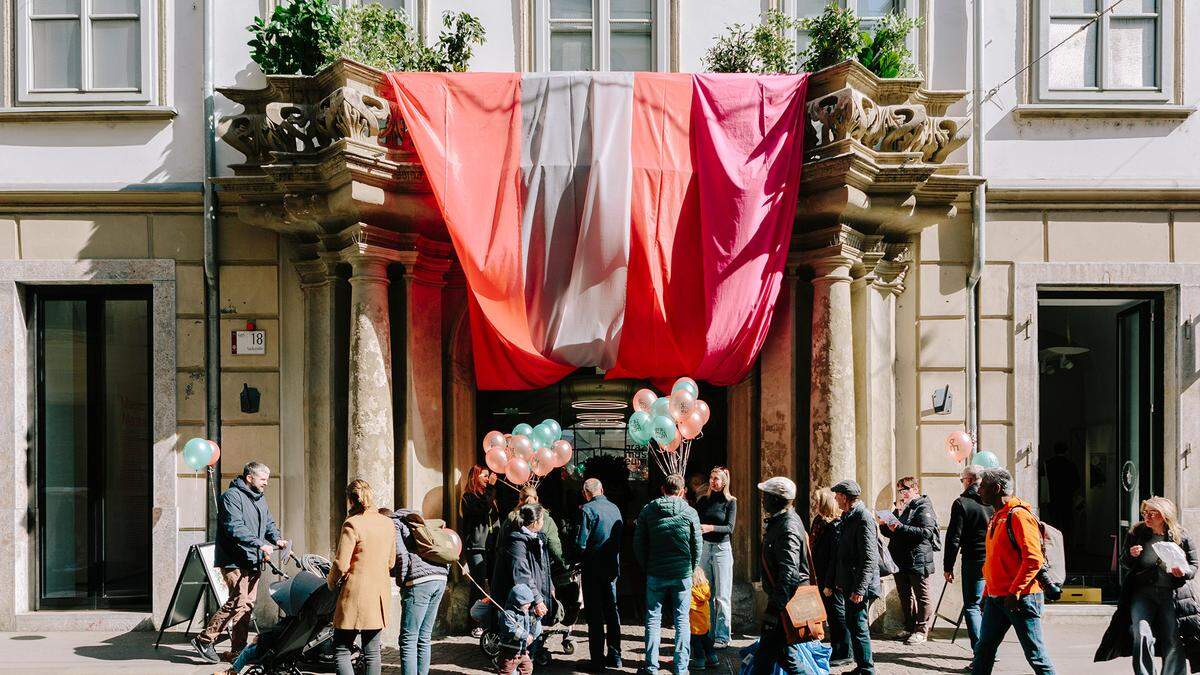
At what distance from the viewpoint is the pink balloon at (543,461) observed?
8891 mm

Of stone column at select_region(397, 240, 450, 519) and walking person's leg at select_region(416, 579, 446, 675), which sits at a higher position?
stone column at select_region(397, 240, 450, 519)

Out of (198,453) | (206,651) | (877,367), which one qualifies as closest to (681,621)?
(877,367)

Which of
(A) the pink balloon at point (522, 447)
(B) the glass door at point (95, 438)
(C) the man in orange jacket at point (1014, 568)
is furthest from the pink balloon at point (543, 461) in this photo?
(B) the glass door at point (95, 438)

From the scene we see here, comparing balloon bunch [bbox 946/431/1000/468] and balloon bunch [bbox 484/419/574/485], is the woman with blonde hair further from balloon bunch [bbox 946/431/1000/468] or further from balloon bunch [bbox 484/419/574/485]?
balloon bunch [bbox 946/431/1000/468]

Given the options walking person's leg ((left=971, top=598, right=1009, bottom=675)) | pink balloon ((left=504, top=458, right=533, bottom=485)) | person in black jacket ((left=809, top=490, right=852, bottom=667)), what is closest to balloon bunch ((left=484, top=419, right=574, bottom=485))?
pink balloon ((left=504, top=458, right=533, bottom=485))

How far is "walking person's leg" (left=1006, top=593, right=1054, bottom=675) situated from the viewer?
22.2 ft

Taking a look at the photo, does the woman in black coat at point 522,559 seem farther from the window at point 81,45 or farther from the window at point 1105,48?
the window at point 1105,48

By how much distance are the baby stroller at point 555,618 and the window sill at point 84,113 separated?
22.2 ft

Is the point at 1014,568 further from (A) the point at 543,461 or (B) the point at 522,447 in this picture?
(B) the point at 522,447

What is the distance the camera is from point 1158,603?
6.76m

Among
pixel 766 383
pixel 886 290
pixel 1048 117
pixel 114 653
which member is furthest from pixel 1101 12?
pixel 114 653

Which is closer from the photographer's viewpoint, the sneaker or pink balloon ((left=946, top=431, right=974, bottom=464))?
the sneaker

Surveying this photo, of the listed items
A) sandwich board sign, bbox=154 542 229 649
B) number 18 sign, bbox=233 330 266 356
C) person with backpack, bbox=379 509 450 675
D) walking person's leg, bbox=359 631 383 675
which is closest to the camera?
walking person's leg, bbox=359 631 383 675

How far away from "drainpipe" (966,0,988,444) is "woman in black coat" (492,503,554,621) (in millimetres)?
5395
